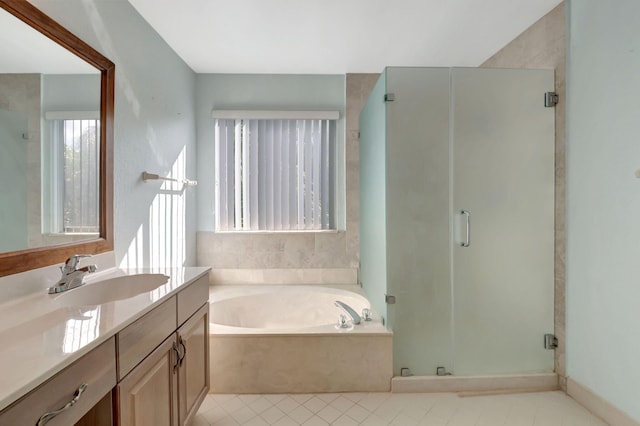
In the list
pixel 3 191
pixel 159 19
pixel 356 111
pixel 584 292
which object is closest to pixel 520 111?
pixel 584 292

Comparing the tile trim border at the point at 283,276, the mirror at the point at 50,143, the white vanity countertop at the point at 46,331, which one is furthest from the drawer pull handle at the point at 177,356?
the tile trim border at the point at 283,276

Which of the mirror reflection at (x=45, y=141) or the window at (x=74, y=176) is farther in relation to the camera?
the window at (x=74, y=176)

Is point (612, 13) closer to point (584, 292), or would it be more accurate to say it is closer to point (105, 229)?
point (584, 292)

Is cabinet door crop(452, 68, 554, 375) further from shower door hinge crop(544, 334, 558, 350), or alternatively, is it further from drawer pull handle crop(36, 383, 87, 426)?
drawer pull handle crop(36, 383, 87, 426)

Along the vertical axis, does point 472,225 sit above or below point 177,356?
above

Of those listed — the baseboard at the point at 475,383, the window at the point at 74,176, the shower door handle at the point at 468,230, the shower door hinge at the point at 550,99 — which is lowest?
the baseboard at the point at 475,383

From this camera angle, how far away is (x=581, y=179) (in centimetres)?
160

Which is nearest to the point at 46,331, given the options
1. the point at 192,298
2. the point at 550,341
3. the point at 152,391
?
the point at 152,391

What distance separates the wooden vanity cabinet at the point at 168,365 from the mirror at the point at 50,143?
1.82ft

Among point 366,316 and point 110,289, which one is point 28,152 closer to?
point 110,289

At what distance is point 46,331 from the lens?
2.53ft

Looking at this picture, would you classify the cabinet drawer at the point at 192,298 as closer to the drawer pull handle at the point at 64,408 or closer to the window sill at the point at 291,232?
the drawer pull handle at the point at 64,408

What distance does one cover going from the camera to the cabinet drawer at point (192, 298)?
4.09 feet

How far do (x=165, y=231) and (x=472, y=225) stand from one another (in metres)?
2.16
